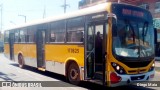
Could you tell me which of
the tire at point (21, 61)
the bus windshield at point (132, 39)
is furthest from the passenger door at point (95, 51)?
the tire at point (21, 61)

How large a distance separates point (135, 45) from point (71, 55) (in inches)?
122

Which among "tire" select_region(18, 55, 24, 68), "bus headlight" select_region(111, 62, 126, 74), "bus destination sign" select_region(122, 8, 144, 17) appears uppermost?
"bus destination sign" select_region(122, 8, 144, 17)

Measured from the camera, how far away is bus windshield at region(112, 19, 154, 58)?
909 cm

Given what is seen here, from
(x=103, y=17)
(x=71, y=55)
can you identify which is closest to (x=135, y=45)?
(x=103, y=17)

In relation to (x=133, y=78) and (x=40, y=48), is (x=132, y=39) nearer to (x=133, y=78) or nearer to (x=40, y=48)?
(x=133, y=78)

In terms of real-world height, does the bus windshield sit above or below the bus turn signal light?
above

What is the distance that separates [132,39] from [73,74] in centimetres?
318

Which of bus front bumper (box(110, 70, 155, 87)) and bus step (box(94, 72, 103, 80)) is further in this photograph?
bus step (box(94, 72, 103, 80))

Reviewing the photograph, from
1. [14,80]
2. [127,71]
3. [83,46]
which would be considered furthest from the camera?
[14,80]

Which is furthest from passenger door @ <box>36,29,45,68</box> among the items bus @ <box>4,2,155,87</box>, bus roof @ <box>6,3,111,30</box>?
bus @ <box>4,2,155,87</box>

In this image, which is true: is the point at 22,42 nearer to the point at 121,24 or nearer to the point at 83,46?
the point at 83,46

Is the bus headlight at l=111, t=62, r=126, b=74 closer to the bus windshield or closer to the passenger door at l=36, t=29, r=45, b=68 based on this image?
the bus windshield

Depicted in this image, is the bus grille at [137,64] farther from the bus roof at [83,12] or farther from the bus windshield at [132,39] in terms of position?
the bus roof at [83,12]

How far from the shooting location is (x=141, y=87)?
1083cm
